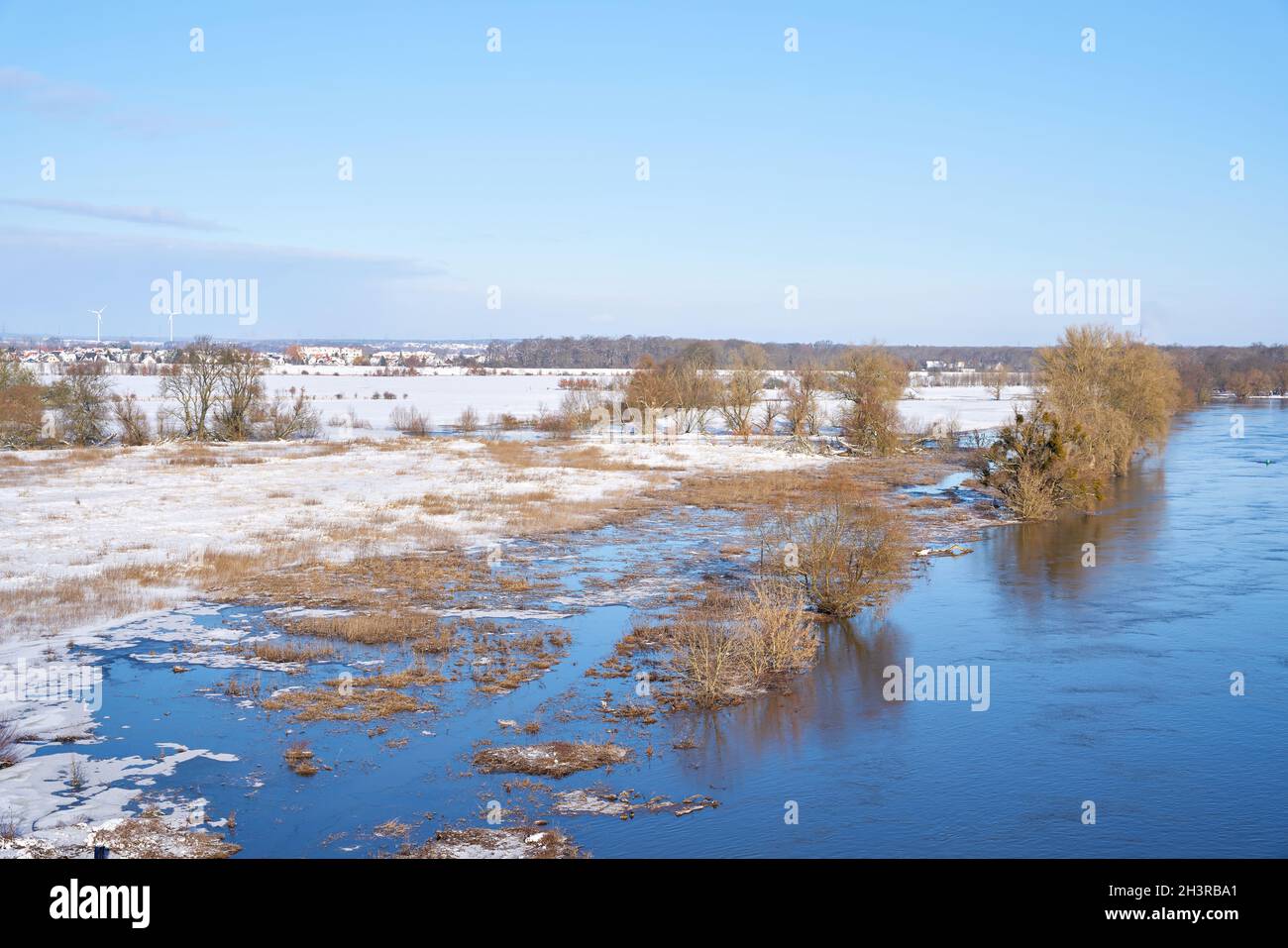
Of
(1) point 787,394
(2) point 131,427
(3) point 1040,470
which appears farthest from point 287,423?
(3) point 1040,470

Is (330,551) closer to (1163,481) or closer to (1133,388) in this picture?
(1163,481)

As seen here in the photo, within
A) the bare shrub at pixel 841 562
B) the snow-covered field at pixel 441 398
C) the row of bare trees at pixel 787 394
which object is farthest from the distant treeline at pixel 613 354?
the bare shrub at pixel 841 562

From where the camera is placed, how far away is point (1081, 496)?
2848cm

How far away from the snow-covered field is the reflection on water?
3463 cm

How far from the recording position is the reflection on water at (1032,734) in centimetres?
937

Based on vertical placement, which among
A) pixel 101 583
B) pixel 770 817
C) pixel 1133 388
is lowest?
pixel 770 817

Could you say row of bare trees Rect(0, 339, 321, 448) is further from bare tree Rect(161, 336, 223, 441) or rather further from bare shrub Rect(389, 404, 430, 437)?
bare shrub Rect(389, 404, 430, 437)

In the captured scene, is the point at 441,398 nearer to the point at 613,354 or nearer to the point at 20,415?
the point at 20,415

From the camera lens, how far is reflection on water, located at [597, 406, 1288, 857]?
9367 mm

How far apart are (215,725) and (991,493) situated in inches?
943

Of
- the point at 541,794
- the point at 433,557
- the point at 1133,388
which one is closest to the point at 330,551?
the point at 433,557

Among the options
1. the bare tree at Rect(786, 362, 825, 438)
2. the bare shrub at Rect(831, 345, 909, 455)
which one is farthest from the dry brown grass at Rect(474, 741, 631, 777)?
the bare tree at Rect(786, 362, 825, 438)

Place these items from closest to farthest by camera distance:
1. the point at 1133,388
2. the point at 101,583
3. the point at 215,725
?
the point at 215,725 < the point at 101,583 < the point at 1133,388

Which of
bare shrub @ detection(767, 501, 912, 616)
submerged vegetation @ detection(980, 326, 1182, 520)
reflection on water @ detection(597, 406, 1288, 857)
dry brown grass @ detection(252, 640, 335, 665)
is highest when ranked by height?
submerged vegetation @ detection(980, 326, 1182, 520)
